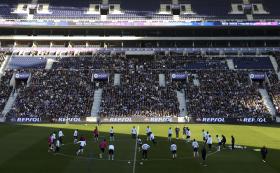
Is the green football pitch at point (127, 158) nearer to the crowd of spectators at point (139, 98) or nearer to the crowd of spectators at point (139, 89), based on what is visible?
the crowd of spectators at point (139, 98)

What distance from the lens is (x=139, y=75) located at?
278ft

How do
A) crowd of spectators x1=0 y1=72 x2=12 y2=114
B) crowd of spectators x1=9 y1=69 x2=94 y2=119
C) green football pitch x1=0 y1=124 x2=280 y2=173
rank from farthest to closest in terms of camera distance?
1. crowd of spectators x1=0 y1=72 x2=12 y2=114
2. crowd of spectators x1=9 y1=69 x2=94 y2=119
3. green football pitch x1=0 y1=124 x2=280 y2=173

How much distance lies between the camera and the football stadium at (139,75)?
5003cm

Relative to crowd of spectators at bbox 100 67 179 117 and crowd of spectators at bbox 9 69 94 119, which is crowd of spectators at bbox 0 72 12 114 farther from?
crowd of spectators at bbox 100 67 179 117

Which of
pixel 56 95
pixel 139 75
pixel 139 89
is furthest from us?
pixel 139 75

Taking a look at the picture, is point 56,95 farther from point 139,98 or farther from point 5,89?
point 139,98

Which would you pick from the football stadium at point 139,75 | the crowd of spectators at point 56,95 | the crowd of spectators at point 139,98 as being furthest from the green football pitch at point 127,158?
the crowd of spectators at point 56,95

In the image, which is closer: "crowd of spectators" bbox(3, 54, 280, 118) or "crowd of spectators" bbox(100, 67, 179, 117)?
"crowd of spectators" bbox(100, 67, 179, 117)

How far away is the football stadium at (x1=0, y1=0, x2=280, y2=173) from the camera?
50.0 m

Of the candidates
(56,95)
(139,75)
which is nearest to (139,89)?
(139,75)

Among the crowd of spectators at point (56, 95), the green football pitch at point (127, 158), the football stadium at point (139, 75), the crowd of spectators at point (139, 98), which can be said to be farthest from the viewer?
the crowd of spectators at point (56, 95)

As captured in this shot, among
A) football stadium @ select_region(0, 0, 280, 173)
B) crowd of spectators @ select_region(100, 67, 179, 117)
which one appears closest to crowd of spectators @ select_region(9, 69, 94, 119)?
football stadium @ select_region(0, 0, 280, 173)

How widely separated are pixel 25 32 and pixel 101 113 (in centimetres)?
3478

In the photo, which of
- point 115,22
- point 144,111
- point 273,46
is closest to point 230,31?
point 273,46
